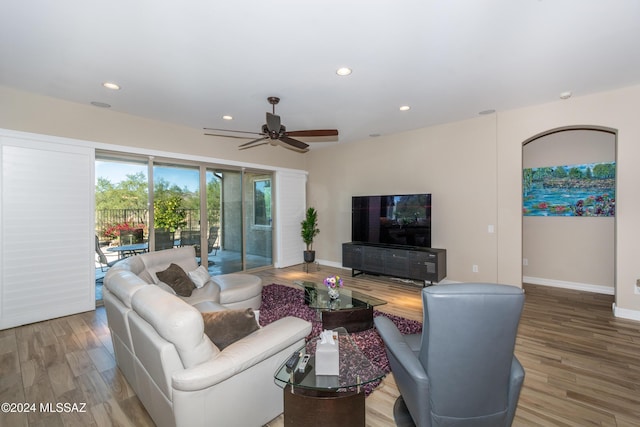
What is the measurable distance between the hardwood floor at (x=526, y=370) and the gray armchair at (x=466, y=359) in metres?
0.56

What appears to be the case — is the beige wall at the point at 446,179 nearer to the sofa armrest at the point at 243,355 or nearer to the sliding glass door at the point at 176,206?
the sliding glass door at the point at 176,206

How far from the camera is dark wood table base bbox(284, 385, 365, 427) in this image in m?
1.61

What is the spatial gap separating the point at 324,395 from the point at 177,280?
8.14 ft

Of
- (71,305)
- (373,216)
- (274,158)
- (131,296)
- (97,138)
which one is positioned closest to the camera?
(131,296)

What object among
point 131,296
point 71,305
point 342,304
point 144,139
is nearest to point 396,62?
point 342,304

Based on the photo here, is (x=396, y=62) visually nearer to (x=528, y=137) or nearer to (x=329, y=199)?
(x=528, y=137)

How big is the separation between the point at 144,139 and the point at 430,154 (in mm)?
4997

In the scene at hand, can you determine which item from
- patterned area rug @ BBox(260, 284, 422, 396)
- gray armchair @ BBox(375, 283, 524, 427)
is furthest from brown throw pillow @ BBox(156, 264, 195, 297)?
gray armchair @ BBox(375, 283, 524, 427)

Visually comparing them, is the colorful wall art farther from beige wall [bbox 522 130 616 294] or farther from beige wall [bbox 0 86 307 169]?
beige wall [bbox 0 86 307 169]

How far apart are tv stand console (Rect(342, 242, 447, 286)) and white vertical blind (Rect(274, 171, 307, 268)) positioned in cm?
153

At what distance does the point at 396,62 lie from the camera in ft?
9.54

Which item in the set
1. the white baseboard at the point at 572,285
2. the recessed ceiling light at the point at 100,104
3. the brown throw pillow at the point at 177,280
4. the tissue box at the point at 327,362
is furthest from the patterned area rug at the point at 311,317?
the recessed ceiling light at the point at 100,104

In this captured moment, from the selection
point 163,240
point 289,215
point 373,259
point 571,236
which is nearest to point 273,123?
point 163,240

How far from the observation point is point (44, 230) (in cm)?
371
